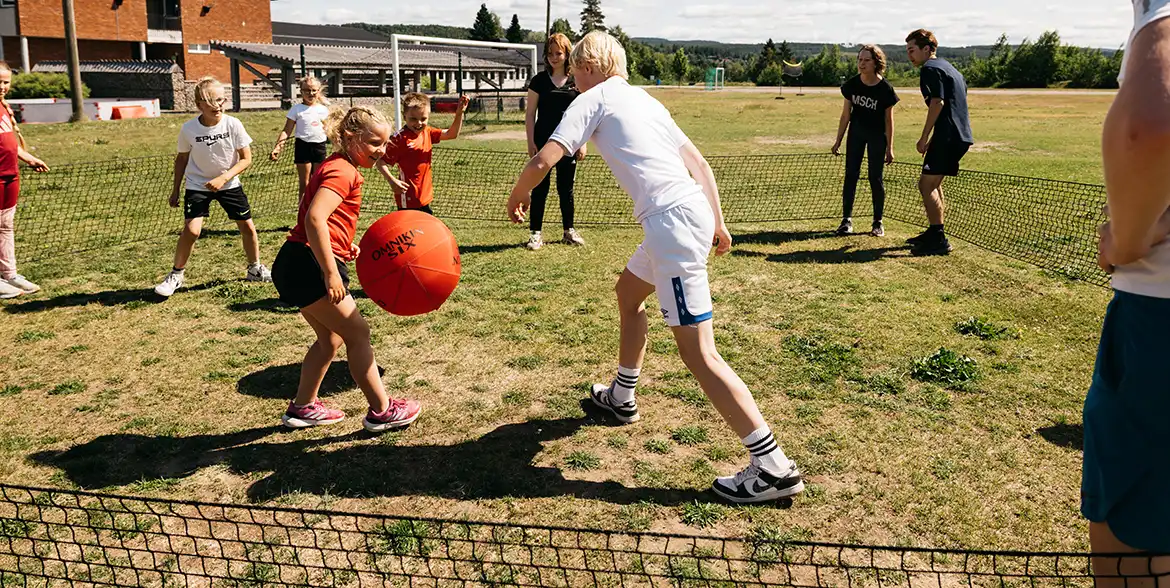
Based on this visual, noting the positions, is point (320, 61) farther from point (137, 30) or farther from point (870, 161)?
point (870, 161)

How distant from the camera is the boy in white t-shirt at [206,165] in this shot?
797cm

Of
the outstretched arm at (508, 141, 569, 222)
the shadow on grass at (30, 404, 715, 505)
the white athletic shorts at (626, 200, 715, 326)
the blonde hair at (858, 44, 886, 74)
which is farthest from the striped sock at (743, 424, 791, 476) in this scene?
the blonde hair at (858, 44, 886, 74)

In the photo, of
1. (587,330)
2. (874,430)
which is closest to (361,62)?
(587,330)

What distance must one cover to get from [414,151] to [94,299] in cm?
348

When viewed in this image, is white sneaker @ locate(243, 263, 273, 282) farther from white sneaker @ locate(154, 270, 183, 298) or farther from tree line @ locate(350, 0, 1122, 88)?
tree line @ locate(350, 0, 1122, 88)

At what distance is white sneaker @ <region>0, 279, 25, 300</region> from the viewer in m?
8.27

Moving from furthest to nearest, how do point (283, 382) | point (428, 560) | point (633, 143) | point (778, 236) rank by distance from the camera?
point (778, 236) < point (283, 382) < point (633, 143) < point (428, 560)

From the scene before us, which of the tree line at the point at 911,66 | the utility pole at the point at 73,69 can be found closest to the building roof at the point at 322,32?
the tree line at the point at 911,66

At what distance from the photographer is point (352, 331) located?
5066mm

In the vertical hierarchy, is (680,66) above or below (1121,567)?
above

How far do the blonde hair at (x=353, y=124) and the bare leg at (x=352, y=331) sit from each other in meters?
0.95

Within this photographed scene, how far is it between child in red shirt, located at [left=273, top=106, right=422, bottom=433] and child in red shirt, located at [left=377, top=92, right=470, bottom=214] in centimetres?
283

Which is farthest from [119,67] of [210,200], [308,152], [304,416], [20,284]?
[304,416]

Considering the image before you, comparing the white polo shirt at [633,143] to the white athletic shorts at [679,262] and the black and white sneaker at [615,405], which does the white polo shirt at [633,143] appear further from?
the black and white sneaker at [615,405]
